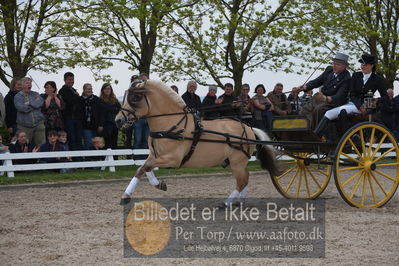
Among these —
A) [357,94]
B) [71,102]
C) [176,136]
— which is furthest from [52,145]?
[357,94]

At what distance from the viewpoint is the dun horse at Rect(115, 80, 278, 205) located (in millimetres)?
9406

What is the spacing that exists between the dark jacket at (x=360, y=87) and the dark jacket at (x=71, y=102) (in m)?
6.91

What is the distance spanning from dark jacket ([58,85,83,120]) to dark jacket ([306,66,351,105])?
616 cm

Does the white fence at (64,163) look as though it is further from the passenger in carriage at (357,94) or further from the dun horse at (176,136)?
the passenger in carriage at (357,94)

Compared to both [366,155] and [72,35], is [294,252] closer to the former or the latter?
[366,155]

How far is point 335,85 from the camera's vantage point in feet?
34.5

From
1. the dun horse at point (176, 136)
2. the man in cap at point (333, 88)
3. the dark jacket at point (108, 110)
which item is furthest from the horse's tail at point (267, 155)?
the dark jacket at point (108, 110)

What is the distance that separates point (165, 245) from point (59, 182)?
6963 mm

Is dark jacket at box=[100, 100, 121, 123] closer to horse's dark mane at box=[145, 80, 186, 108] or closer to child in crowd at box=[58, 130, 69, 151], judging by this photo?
child in crowd at box=[58, 130, 69, 151]

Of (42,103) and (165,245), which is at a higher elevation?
(42,103)

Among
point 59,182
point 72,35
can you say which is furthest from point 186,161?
point 72,35

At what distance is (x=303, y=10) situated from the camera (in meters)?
26.1

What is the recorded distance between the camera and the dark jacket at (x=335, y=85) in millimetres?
10383

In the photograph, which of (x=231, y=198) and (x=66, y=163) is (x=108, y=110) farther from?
(x=231, y=198)
